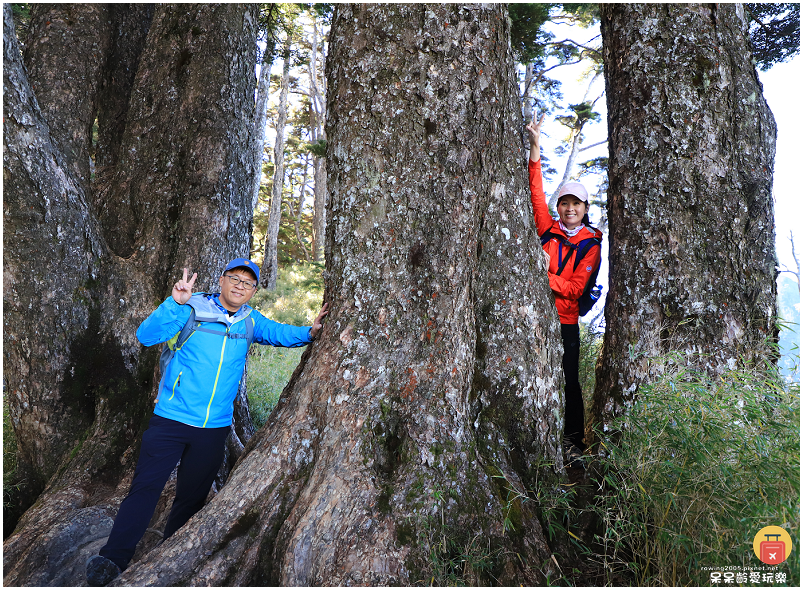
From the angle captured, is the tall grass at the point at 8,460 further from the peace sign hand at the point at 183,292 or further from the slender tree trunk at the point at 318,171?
the slender tree trunk at the point at 318,171

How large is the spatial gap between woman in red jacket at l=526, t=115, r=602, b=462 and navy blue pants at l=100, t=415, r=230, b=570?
7.63 ft

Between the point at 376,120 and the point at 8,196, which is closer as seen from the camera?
the point at 376,120

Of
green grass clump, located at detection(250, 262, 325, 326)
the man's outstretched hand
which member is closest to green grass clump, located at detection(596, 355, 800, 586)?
Answer: the man's outstretched hand

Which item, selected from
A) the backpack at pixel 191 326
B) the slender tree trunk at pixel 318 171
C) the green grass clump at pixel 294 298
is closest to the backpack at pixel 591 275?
the backpack at pixel 191 326

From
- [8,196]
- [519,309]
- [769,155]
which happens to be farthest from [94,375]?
[769,155]

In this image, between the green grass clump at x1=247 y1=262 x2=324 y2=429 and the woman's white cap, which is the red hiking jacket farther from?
the green grass clump at x1=247 y1=262 x2=324 y2=429

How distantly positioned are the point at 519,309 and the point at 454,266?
0.50 meters

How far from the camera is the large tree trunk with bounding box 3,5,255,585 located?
139 inches

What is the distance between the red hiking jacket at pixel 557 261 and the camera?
11.1ft

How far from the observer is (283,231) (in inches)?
906

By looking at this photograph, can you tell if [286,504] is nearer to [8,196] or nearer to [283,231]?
[8,196]

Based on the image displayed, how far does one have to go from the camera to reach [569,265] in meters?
3.46

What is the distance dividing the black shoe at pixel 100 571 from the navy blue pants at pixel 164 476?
0.16 feet

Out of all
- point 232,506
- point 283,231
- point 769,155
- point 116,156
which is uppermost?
point 283,231
